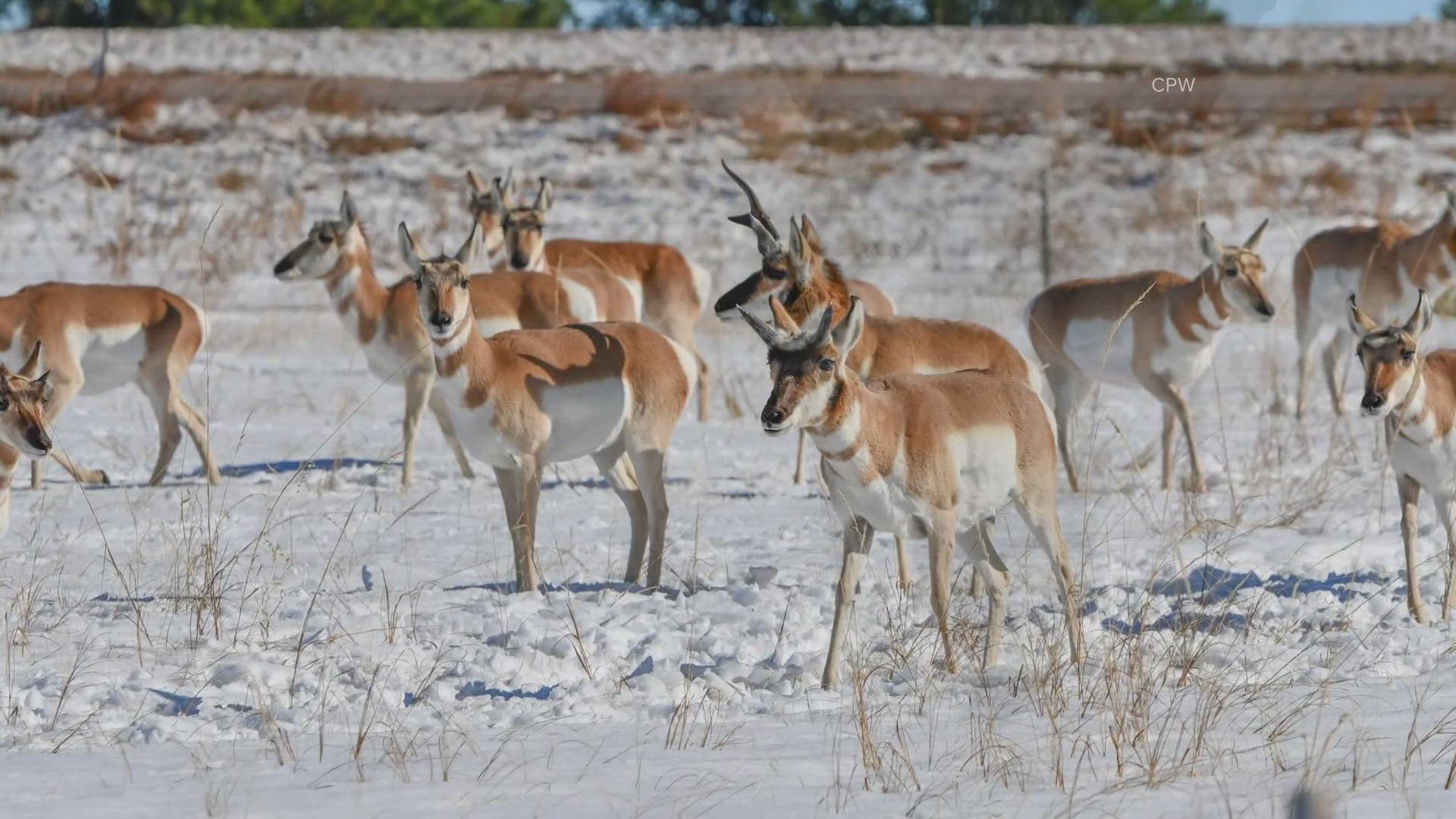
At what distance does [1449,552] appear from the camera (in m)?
7.04

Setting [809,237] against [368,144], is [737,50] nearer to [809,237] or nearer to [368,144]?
[368,144]

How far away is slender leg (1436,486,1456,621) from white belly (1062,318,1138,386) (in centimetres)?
318

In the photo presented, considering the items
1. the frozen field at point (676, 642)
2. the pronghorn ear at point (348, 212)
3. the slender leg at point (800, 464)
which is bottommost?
the frozen field at point (676, 642)

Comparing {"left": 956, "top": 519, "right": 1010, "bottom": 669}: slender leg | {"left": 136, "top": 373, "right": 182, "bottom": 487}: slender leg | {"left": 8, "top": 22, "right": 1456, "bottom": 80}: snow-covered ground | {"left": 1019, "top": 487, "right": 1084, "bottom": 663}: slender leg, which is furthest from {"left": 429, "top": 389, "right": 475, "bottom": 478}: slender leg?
{"left": 8, "top": 22, "right": 1456, "bottom": 80}: snow-covered ground

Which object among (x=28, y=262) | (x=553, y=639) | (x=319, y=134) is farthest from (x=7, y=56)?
(x=553, y=639)

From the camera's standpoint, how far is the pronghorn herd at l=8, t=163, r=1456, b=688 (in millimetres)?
6032

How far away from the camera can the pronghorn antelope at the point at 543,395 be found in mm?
7383

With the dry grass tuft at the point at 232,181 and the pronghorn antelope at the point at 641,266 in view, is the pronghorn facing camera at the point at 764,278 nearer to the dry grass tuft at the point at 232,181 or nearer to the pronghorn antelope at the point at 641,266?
the pronghorn antelope at the point at 641,266

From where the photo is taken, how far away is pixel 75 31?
34.8 metres

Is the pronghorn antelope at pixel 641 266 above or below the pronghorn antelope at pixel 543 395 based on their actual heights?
above

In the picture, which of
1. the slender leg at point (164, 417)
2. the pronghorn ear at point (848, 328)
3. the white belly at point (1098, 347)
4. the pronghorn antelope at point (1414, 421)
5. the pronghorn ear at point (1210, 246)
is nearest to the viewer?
the pronghorn ear at point (848, 328)

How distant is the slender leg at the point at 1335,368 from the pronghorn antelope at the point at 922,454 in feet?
20.8

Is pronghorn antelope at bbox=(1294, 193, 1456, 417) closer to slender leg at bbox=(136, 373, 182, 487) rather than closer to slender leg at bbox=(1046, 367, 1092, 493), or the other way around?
slender leg at bbox=(1046, 367, 1092, 493)

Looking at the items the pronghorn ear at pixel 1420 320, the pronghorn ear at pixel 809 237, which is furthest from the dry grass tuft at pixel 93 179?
the pronghorn ear at pixel 1420 320
